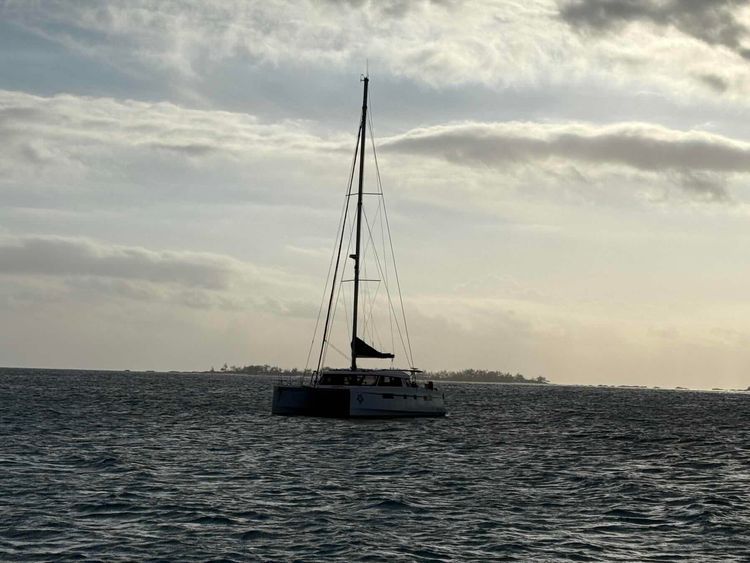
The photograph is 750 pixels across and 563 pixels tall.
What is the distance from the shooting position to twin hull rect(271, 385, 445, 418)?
61344mm

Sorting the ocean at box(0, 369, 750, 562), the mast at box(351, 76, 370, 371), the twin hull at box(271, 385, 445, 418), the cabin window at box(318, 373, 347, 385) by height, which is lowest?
the ocean at box(0, 369, 750, 562)

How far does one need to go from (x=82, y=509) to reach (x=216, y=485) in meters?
6.52

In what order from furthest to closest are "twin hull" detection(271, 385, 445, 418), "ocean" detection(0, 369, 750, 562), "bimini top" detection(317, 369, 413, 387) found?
1. "bimini top" detection(317, 369, 413, 387)
2. "twin hull" detection(271, 385, 445, 418)
3. "ocean" detection(0, 369, 750, 562)

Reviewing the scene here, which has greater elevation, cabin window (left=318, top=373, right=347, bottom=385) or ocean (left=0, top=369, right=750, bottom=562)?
cabin window (left=318, top=373, right=347, bottom=385)

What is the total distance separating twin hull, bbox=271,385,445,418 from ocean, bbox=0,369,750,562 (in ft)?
8.39

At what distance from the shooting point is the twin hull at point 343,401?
61.3 m

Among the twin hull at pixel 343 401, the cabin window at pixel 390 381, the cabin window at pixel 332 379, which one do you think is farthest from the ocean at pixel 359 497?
the cabin window at pixel 390 381

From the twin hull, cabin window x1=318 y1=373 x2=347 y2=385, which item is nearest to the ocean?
the twin hull

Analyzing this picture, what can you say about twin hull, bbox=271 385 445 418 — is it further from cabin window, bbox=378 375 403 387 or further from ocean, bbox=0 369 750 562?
ocean, bbox=0 369 750 562

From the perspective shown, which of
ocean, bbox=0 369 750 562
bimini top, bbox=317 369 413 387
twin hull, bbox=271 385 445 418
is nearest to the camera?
ocean, bbox=0 369 750 562

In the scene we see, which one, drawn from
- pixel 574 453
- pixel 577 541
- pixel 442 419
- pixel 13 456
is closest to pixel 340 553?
pixel 577 541

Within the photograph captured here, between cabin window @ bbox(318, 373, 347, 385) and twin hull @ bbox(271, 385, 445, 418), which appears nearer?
twin hull @ bbox(271, 385, 445, 418)

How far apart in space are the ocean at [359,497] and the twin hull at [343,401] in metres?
2.56

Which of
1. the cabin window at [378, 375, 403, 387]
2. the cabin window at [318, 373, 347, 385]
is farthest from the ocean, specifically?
the cabin window at [378, 375, 403, 387]
